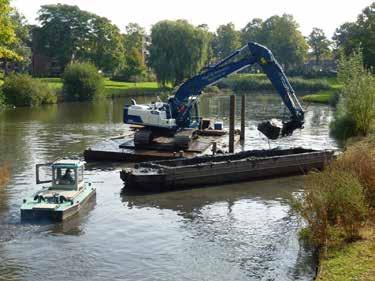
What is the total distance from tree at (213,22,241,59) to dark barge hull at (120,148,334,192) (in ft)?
440

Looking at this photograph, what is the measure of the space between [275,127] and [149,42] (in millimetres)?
85362

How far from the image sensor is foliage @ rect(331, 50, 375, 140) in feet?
125

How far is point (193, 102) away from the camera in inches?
1475

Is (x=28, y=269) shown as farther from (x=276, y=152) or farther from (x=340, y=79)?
(x=340, y=79)

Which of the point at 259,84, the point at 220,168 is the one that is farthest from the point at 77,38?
the point at 220,168

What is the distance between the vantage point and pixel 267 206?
24.2 m

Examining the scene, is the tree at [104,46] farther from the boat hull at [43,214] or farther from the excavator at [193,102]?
the boat hull at [43,214]

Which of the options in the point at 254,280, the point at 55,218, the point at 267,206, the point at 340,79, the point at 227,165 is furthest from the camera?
the point at 340,79

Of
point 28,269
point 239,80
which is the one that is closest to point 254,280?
point 28,269

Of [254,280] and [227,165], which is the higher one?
[227,165]

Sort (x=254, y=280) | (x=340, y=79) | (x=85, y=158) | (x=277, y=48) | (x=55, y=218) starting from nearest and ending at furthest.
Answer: (x=254, y=280), (x=55, y=218), (x=85, y=158), (x=340, y=79), (x=277, y=48)

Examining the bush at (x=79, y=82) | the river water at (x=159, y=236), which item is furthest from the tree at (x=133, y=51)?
the river water at (x=159, y=236)

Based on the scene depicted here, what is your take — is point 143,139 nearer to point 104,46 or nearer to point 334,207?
point 334,207

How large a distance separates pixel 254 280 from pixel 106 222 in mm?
Result: 7437
